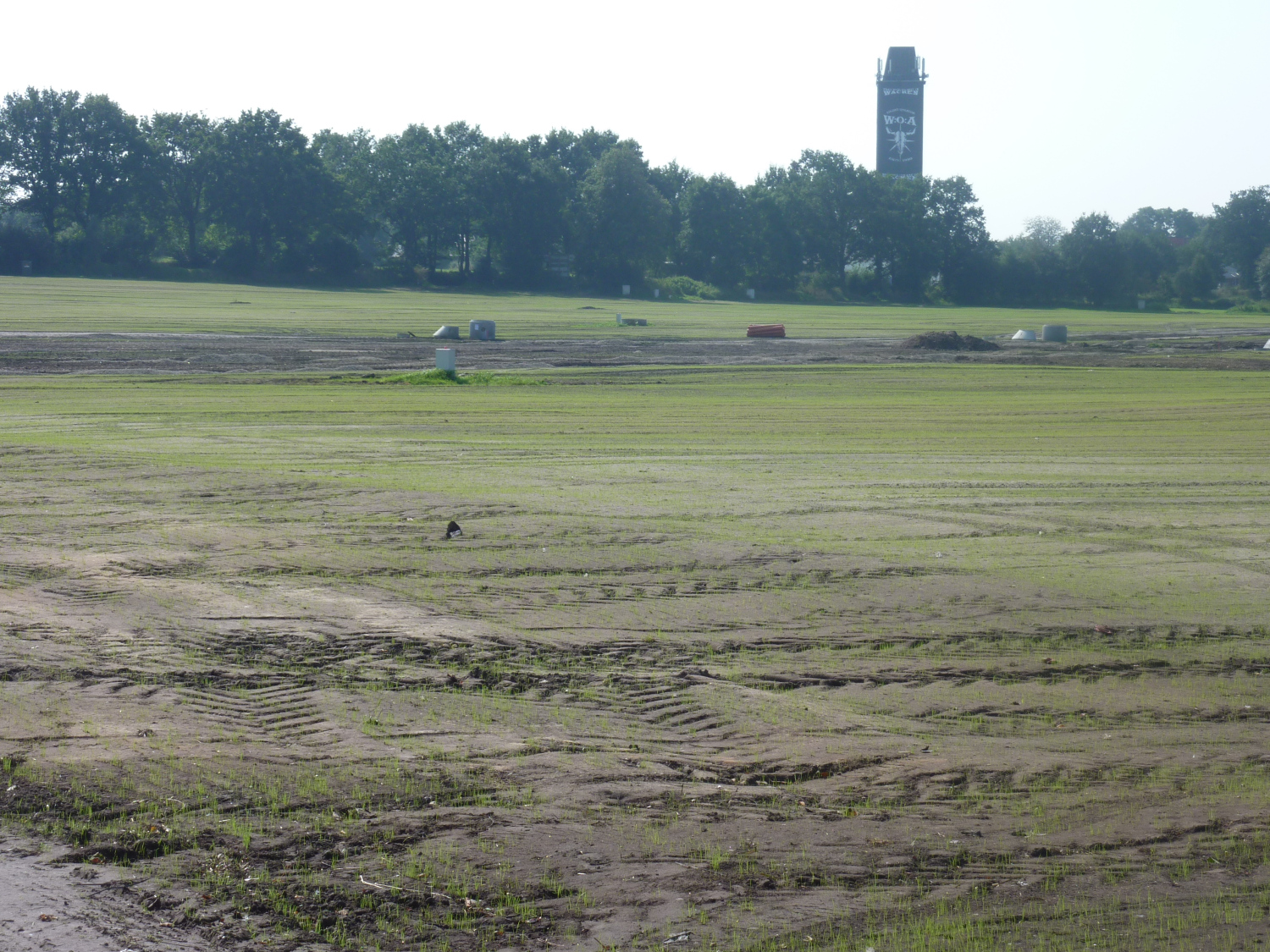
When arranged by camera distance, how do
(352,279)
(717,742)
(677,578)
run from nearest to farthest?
1. (717,742)
2. (677,578)
3. (352,279)

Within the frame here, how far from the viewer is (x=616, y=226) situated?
11462 cm

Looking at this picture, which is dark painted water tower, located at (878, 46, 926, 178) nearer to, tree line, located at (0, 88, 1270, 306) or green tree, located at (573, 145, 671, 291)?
tree line, located at (0, 88, 1270, 306)

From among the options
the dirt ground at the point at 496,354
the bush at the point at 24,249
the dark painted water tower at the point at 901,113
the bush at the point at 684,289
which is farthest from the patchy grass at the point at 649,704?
the dark painted water tower at the point at 901,113

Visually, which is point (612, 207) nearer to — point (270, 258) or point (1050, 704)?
point (270, 258)

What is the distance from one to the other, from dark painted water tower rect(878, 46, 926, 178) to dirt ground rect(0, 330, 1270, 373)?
11754 centimetres

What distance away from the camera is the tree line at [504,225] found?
109000 mm

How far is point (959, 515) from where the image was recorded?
1322cm

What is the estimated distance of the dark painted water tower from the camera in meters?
165

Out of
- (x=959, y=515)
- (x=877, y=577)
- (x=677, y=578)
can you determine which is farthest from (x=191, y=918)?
(x=959, y=515)

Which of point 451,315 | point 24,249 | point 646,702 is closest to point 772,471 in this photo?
point 646,702

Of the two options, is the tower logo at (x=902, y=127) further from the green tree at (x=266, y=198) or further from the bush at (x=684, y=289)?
the green tree at (x=266, y=198)

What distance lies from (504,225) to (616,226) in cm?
1018

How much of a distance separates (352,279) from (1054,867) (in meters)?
107

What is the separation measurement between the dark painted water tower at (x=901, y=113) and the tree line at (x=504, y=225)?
4153cm
